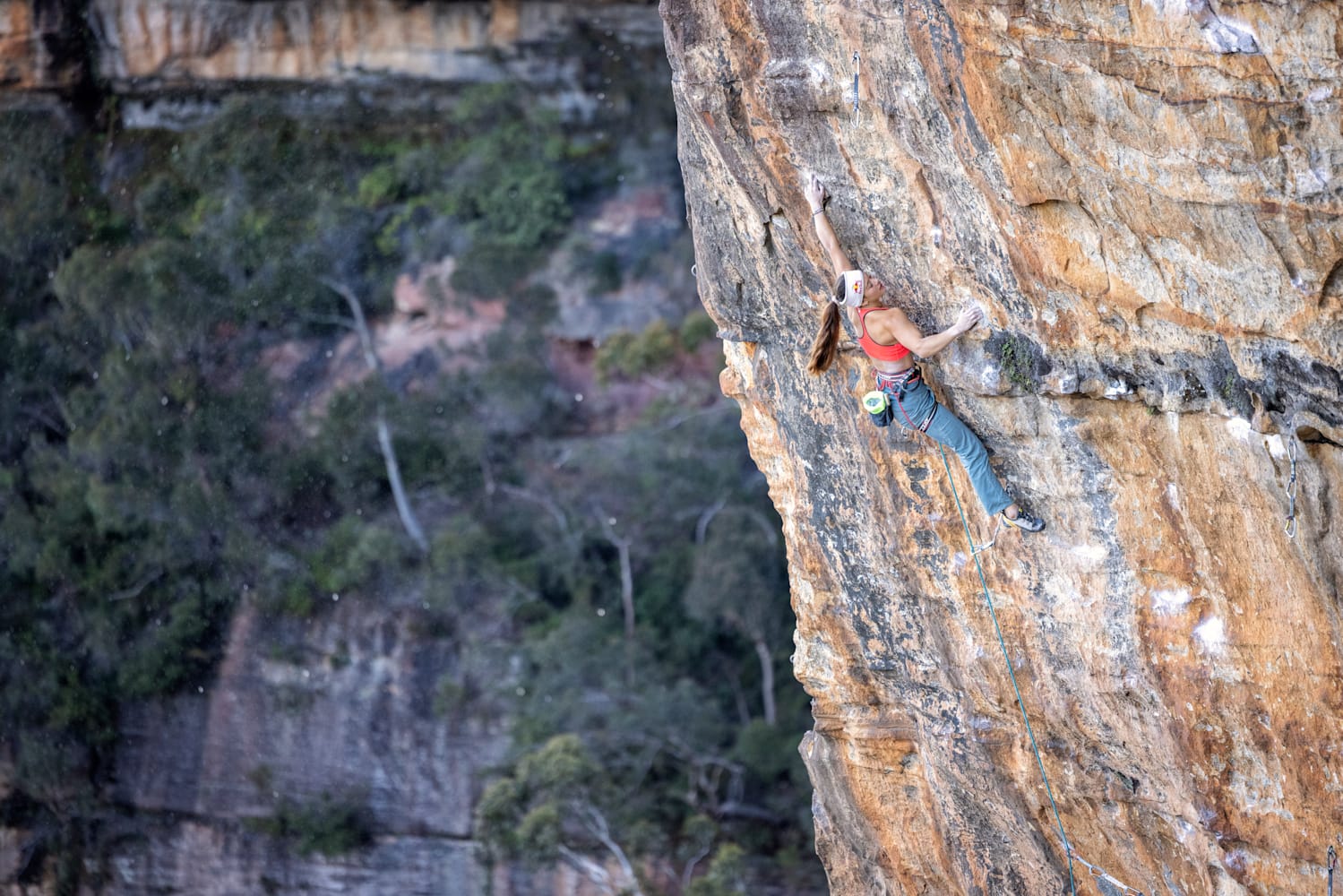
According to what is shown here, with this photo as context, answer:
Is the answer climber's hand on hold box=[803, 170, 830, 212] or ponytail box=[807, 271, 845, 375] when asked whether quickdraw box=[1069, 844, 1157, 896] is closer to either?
ponytail box=[807, 271, 845, 375]

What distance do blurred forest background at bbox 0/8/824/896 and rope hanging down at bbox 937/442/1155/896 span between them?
9975 mm

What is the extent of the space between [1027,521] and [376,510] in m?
17.2

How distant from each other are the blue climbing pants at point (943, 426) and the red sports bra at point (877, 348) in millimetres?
108

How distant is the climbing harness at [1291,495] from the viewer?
526cm

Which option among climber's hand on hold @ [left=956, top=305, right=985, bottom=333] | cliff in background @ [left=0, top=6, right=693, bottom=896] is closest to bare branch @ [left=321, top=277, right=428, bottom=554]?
cliff in background @ [left=0, top=6, right=693, bottom=896]

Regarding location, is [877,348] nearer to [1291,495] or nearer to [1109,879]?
[1291,495]

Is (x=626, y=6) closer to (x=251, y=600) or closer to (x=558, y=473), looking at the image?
(x=558, y=473)

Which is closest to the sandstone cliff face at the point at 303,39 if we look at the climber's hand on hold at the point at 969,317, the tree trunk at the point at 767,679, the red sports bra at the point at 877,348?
the tree trunk at the point at 767,679

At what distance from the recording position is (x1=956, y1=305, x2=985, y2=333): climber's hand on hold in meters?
5.95

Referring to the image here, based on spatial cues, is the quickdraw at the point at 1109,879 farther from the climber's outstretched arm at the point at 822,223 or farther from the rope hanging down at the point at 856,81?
the rope hanging down at the point at 856,81

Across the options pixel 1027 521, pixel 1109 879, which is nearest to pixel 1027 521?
pixel 1027 521

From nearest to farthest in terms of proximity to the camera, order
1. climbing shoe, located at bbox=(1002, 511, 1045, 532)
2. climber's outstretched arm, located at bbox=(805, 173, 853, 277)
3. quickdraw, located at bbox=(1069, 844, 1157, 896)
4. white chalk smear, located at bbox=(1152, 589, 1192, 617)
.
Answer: white chalk smear, located at bbox=(1152, 589, 1192, 617), climber's outstretched arm, located at bbox=(805, 173, 853, 277), climbing shoe, located at bbox=(1002, 511, 1045, 532), quickdraw, located at bbox=(1069, 844, 1157, 896)

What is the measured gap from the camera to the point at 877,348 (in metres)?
6.15

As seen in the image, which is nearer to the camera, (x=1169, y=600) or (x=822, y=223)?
(x=1169, y=600)
